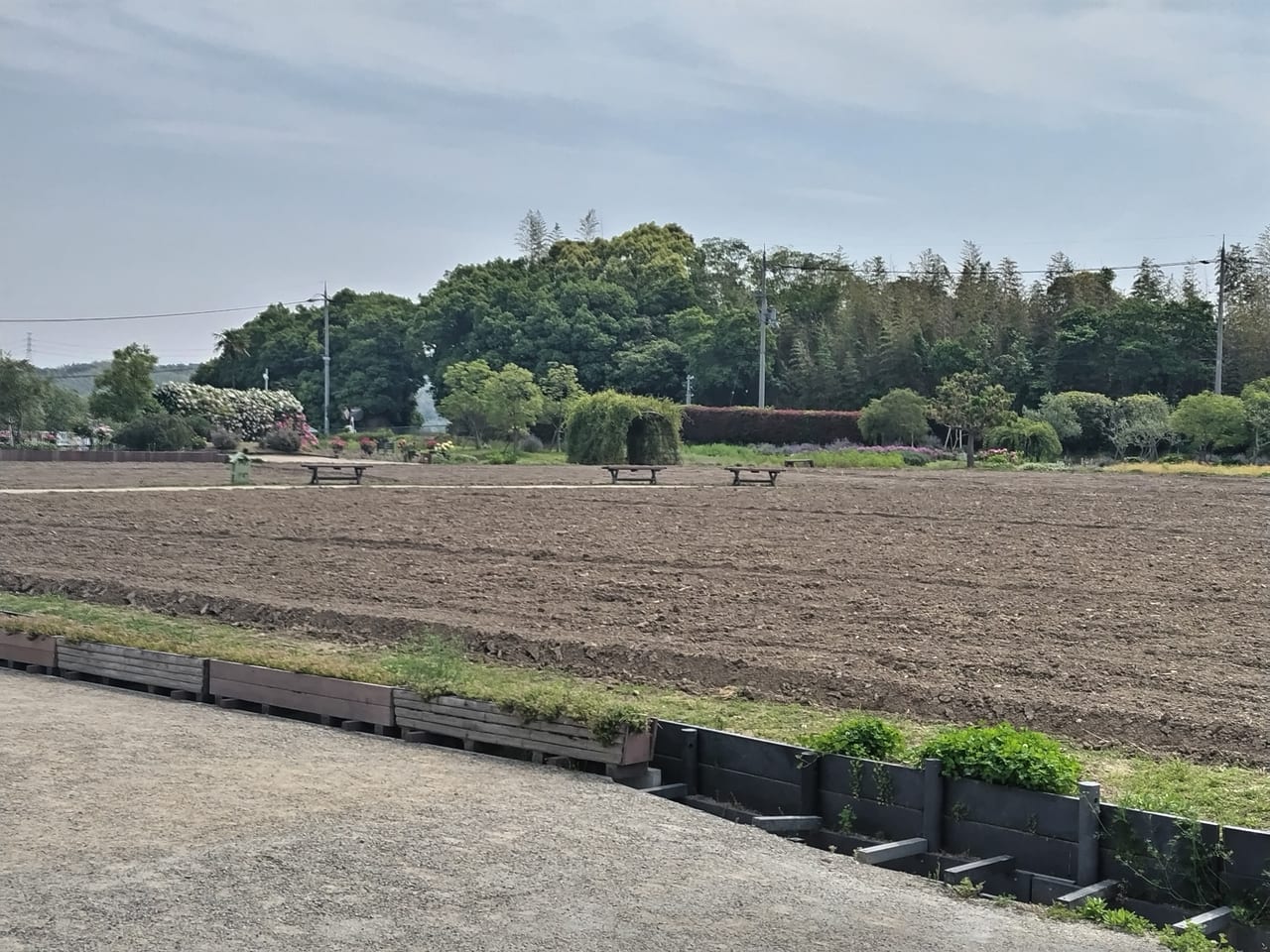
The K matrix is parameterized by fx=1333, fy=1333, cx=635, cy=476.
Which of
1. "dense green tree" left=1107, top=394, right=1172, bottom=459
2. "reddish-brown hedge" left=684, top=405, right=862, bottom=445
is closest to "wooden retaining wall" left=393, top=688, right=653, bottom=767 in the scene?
"dense green tree" left=1107, top=394, right=1172, bottom=459

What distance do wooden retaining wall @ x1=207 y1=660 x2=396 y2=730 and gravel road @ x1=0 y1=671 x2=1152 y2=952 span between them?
572 millimetres

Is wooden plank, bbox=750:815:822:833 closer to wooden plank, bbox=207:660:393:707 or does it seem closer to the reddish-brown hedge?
wooden plank, bbox=207:660:393:707

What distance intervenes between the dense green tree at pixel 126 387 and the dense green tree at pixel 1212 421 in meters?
51.9

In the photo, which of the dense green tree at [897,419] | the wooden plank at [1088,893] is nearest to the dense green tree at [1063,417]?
the dense green tree at [897,419]

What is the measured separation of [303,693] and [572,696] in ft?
7.62

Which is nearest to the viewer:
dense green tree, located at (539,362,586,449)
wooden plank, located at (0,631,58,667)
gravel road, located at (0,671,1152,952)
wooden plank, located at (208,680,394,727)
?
gravel road, located at (0,671,1152,952)

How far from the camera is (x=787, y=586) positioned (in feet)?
50.4

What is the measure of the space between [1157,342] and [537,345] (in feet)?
134

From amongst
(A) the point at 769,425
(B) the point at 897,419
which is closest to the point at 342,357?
(A) the point at 769,425

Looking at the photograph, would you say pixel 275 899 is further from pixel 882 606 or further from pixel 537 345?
pixel 537 345

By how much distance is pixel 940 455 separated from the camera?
197ft

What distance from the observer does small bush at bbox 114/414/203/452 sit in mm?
64500

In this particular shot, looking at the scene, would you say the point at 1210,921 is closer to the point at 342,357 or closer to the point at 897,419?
the point at 897,419

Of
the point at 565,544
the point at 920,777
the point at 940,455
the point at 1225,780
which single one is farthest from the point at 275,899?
the point at 940,455
